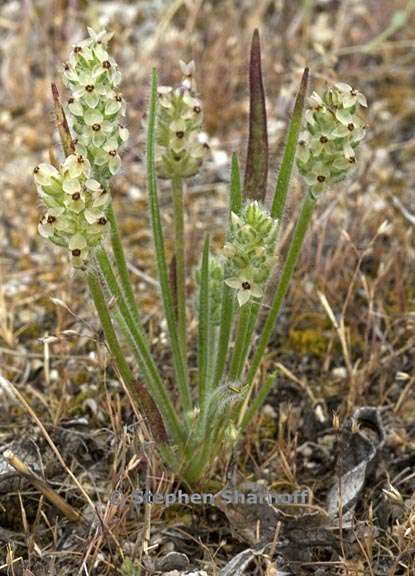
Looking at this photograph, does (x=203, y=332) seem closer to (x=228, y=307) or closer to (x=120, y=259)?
(x=228, y=307)

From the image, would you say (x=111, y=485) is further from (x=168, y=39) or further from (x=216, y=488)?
(x=168, y=39)

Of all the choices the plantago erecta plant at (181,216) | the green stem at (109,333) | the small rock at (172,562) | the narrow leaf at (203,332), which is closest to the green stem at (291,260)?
the plantago erecta plant at (181,216)

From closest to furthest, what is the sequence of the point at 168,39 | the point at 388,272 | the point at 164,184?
the point at 388,272 < the point at 164,184 < the point at 168,39

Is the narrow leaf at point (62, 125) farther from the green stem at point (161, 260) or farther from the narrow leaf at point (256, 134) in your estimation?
the narrow leaf at point (256, 134)

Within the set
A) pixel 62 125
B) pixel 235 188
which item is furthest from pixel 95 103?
pixel 235 188

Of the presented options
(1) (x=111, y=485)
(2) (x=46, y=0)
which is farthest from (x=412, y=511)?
(2) (x=46, y=0)

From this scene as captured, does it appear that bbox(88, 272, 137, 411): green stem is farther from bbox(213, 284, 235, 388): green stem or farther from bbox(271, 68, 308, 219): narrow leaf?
bbox(271, 68, 308, 219): narrow leaf

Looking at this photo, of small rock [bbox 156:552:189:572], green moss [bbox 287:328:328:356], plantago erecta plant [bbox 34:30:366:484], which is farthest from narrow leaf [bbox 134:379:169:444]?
green moss [bbox 287:328:328:356]
